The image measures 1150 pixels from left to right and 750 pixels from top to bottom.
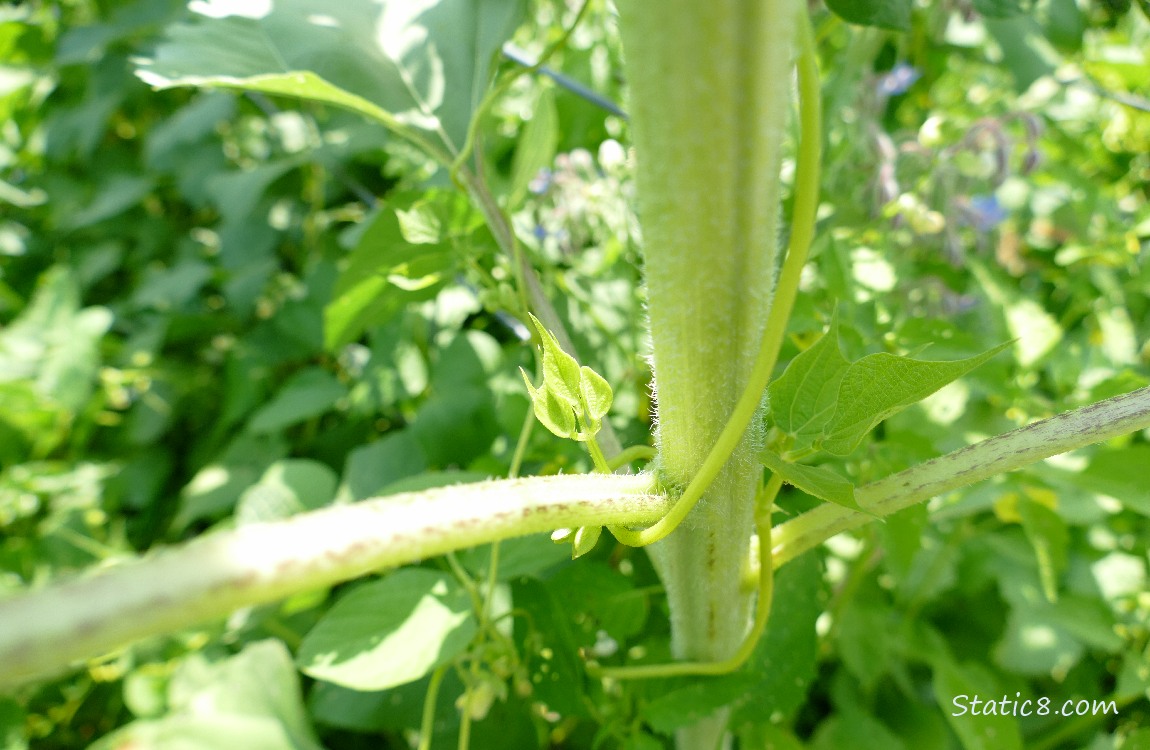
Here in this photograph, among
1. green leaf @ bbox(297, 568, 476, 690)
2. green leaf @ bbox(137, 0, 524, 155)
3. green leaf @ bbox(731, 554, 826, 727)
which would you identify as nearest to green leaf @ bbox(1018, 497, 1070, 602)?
green leaf @ bbox(731, 554, 826, 727)

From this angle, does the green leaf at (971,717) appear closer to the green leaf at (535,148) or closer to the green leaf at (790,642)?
the green leaf at (790,642)

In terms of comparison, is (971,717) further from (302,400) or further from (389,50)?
(302,400)

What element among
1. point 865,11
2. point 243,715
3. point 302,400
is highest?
point 865,11

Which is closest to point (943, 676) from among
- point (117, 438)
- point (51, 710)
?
point (51, 710)

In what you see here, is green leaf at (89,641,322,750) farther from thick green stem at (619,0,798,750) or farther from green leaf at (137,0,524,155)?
green leaf at (137,0,524,155)

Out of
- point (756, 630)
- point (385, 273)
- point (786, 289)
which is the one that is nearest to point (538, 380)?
point (385, 273)

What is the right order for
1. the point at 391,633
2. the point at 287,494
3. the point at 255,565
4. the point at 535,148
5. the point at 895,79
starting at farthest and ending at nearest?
the point at 895,79 → the point at 287,494 → the point at 535,148 → the point at 391,633 → the point at 255,565
